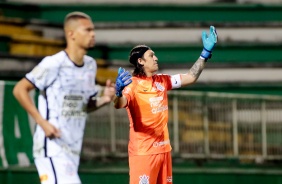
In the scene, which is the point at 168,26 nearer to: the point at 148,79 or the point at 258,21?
the point at 258,21

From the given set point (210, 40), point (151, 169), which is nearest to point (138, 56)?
point (210, 40)

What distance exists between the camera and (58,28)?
18.3 metres

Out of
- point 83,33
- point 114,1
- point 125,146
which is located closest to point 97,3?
point 114,1

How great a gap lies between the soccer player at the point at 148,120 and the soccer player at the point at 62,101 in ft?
0.84

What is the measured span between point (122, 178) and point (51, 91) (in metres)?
4.00

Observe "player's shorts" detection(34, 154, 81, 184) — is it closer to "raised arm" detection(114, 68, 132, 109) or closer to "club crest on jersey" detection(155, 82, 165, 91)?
"raised arm" detection(114, 68, 132, 109)

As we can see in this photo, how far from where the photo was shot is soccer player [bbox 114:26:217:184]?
29.3ft

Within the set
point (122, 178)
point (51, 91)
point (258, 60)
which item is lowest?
point (122, 178)

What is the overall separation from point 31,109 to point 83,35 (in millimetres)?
852

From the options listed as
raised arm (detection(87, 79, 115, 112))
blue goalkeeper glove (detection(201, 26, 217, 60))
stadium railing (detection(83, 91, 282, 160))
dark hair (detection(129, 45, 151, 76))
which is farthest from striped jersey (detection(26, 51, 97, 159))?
stadium railing (detection(83, 91, 282, 160))

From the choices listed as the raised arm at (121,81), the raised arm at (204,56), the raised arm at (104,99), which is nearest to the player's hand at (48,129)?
the raised arm at (104,99)

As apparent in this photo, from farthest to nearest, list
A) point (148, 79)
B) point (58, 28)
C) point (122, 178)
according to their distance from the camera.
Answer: point (58, 28) < point (122, 178) < point (148, 79)

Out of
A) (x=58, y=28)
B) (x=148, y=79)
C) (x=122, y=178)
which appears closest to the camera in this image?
(x=148, y=79)

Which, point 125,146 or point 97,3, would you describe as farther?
point 97,3
